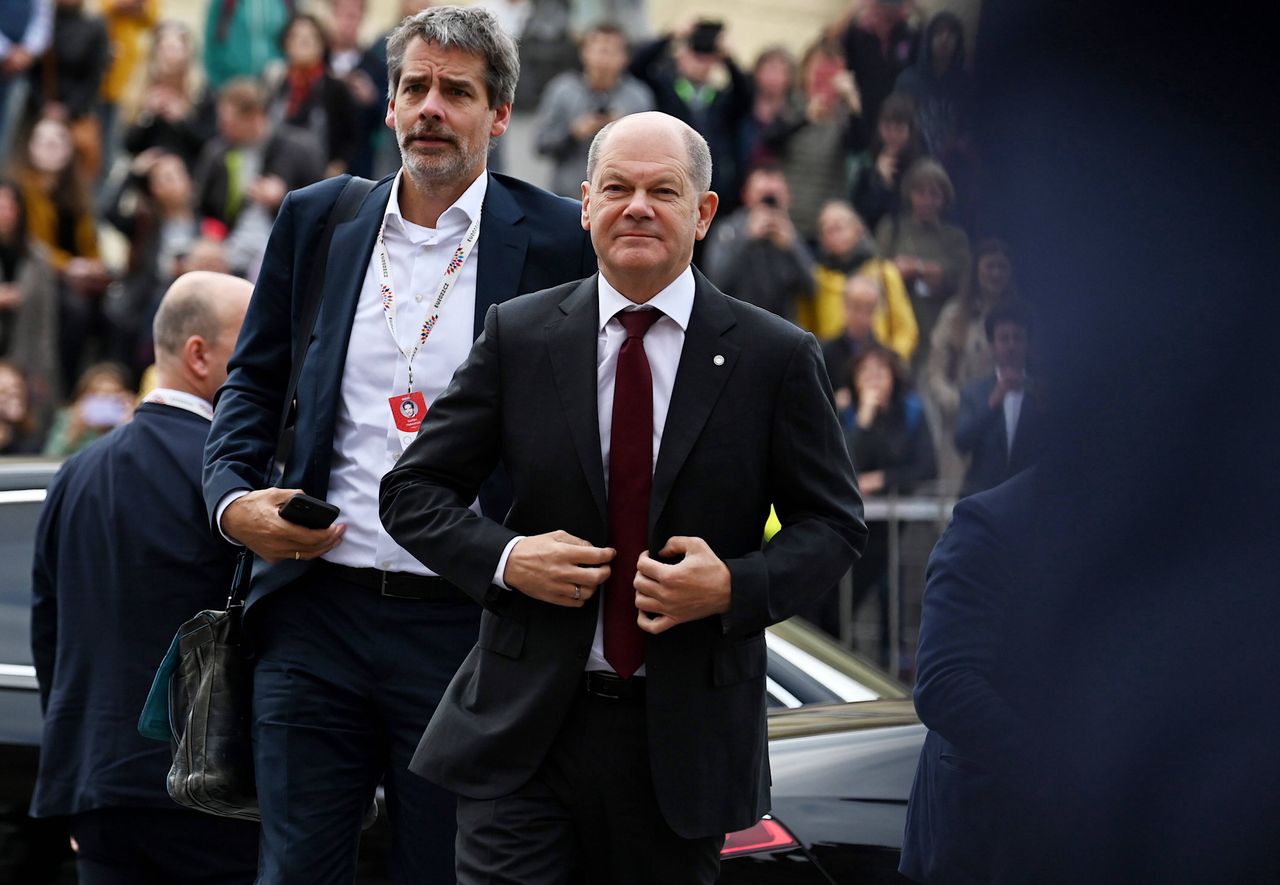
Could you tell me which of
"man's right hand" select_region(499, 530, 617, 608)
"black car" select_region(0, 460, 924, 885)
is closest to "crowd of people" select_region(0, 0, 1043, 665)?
"black car" select_region(0, 460, 924, 885)

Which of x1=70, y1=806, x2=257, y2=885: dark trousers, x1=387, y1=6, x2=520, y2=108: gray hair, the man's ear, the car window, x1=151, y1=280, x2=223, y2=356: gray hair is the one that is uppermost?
x1=387, y1=6, x2=520, y2=108: gray hair

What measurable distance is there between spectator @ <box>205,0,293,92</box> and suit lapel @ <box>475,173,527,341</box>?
8560 mm

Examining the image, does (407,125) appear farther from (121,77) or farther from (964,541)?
(121,77)

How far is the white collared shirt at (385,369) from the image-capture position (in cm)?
374

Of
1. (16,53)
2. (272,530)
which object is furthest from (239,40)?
(272,530)

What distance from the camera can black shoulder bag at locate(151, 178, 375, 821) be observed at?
12.5 ft

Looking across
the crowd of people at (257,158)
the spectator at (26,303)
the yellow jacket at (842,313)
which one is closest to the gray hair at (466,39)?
the yellow jacket at (842,313)

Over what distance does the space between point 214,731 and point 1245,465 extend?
2543 millimetres

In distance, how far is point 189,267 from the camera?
10.4 metres

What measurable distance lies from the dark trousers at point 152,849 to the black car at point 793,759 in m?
0.38

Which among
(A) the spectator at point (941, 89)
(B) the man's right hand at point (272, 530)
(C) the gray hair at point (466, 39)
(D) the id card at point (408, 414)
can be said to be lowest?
(B) the man's right hand at point (272, 530)

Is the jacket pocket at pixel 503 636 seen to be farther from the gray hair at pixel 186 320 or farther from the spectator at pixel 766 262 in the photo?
the spectator at pixel 766 262

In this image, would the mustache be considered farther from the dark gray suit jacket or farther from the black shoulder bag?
the dark gray suit jacket

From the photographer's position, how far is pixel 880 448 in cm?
941
